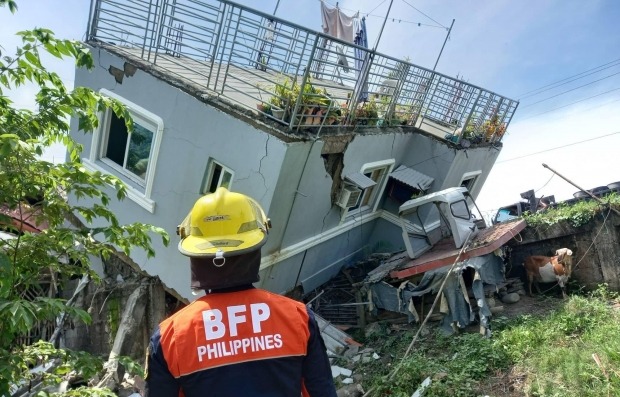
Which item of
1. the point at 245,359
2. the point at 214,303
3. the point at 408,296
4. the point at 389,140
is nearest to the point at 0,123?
the point at 214,303

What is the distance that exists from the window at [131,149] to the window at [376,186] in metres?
4.23

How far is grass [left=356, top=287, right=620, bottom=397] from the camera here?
4.89m

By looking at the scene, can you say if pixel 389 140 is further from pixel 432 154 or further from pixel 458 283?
pixel 458 283

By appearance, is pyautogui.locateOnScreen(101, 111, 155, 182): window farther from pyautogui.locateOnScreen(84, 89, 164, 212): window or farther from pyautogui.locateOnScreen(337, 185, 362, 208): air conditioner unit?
pyautogui.locateOnScreen(337, 185, 362, 208): air conditioner unit

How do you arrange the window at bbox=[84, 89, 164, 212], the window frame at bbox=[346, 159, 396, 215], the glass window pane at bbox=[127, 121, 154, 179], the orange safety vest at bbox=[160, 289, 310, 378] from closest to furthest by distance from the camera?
the orange safety vest at bbox=[160, 289, 310, 378] → the window at bbox=[84, 89, 164, 212] → the glass window pane at bbox=[127, 121, 154, 179] → the window frame at bbox=[346, 159, 396, 215]

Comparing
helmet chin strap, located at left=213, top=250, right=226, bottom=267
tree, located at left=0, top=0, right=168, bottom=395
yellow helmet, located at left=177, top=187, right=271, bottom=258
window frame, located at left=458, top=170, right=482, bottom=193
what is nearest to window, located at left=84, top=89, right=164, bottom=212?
tree, located at left=0, top=0, right=168, bottom=395

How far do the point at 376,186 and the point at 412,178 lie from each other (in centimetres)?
81

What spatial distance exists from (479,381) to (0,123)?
217 inches

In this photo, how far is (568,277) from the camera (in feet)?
26.6

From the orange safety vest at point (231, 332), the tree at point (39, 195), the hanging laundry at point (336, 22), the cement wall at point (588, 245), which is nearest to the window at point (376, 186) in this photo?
the cement wall at point (588, 245)

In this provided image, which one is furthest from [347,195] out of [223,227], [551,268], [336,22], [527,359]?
[336,22]

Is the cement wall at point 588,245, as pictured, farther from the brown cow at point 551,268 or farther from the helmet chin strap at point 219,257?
the helmet chin strap at point 219,257

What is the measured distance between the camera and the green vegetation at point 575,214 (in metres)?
8.19

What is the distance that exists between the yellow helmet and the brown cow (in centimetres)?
760
